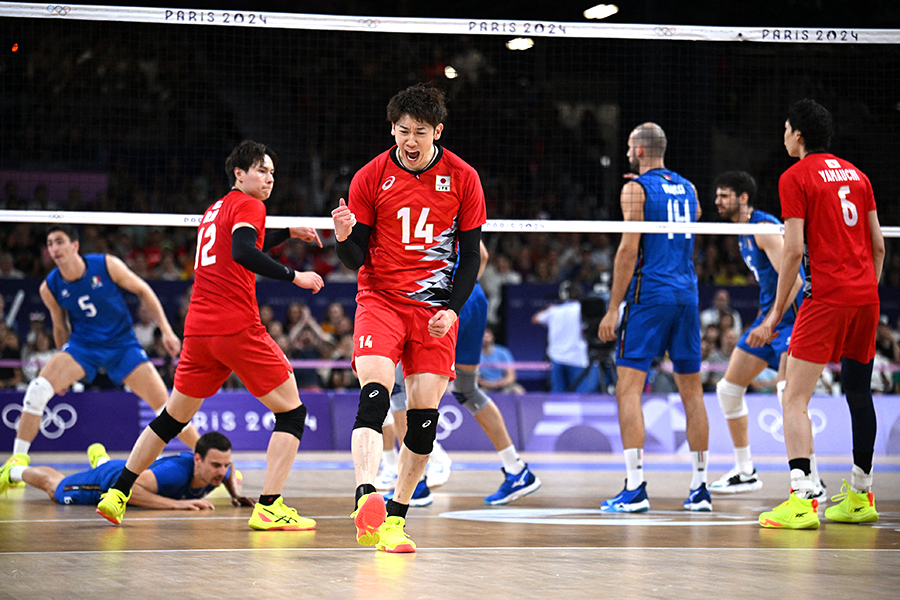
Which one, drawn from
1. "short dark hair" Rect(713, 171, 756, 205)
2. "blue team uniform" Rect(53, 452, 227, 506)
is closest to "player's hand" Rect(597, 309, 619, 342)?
"short dark hair" Rect(713, 171, 756, 205)

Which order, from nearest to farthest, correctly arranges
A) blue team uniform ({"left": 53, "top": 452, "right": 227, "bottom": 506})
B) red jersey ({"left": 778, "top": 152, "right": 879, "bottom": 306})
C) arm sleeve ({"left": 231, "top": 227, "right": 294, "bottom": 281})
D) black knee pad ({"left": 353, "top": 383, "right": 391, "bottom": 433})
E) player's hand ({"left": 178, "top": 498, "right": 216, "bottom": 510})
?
1. black knee pad ({"left": 353, "top": 383, "right": 391, "bottom": 433})
2. arm sleeve ({"left": 231, "top": 227, "right": 294, "bottom": 281})
3. red jersey ({"left": 778, "top": 152, "right": 879, "bottom": 306})
4. player's hand ({"left": 178, "top": 498, "right": 216, "bottom": 510})
5. blue team uniform ({"left": 53, "top": 452, "right": 227, "bottom": 506})

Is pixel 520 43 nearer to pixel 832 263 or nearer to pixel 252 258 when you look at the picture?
pixel 832 263

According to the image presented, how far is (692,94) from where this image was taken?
12.7m

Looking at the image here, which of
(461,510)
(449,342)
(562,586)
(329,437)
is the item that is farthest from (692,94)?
(562,586)

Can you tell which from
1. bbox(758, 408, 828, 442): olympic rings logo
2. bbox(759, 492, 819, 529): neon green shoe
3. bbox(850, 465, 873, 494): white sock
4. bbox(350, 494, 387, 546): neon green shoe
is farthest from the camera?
bbox(758, 408, 828, 442): olympic rings logo

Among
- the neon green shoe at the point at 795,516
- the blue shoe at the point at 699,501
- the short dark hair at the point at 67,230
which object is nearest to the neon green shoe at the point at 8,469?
the short dark hair at the point at 67,230

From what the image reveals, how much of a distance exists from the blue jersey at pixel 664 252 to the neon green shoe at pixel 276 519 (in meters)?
2.88

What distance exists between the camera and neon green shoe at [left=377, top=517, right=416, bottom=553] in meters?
4.93

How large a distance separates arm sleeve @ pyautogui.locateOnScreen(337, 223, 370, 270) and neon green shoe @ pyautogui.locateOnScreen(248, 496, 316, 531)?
1.58 m

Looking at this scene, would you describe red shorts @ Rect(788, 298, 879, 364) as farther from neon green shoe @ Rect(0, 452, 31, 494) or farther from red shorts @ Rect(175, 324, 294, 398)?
neon green shoe @ Rect(0, 452, 31, 494)

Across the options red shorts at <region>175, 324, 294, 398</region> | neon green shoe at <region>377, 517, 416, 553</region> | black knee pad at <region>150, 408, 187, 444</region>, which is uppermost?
red shorts at <region>175, 324, 294, 398</region>

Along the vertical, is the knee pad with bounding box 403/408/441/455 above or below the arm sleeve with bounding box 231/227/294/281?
below

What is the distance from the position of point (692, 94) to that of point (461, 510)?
7.54 m

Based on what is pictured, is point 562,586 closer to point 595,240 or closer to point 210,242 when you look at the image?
point 210,242
